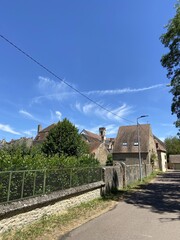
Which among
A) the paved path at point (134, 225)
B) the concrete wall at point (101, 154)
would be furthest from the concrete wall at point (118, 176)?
the concrete wall at point (101, 154)

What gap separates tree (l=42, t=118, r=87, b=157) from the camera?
69.3ft

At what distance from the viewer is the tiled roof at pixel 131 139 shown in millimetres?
40803

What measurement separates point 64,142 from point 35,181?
13109 millimetres

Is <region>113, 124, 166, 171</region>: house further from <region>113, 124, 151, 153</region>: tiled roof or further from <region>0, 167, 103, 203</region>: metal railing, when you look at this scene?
<region>0, 167, 103, 203</region>: metal railing

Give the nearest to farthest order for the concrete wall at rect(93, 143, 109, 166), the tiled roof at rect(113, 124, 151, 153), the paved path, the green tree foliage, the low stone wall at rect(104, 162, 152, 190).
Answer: the paved path
the low stone wall at rect(104, 162, 152, 190)
the tiled roof at rect(113, 124, 151, 153)
the concrete wall at rect(93, 143, 109, 166)
the green tree foliage

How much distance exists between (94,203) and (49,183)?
10.9ft

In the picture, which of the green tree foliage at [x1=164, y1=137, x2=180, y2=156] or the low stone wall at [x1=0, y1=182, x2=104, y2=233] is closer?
the low stone wall at [x1=0, y1=182, x2=104, y2=233]

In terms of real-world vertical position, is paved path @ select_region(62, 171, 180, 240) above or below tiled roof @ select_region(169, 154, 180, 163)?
below

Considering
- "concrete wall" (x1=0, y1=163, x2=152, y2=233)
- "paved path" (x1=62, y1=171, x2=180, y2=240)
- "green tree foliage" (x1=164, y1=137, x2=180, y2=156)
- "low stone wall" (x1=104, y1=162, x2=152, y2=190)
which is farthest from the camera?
"green tree foliage" (x1=164, y1=137, x2=180, y2=156)

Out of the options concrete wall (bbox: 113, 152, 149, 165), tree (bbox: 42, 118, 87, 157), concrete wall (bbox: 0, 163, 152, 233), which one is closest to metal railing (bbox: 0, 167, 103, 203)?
concrete wall (bbox: 0, 163, 152, 233)

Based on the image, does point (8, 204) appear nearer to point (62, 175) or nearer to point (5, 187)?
point (5, 187)

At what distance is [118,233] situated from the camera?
6.73m

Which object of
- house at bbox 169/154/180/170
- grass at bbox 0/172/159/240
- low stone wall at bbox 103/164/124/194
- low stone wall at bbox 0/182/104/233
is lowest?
grass at bbox 0/172/159/240

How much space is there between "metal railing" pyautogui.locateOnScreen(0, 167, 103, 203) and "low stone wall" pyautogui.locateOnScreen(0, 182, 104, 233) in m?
0.26
